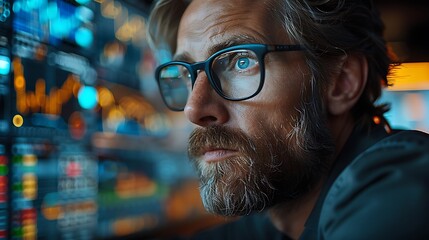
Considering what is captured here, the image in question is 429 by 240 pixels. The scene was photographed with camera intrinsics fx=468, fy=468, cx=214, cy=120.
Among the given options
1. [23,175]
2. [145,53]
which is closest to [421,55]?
[145,53]

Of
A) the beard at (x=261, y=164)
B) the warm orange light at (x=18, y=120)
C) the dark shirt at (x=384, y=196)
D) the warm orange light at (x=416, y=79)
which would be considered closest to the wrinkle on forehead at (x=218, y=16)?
the beard at (x=261, y=164)

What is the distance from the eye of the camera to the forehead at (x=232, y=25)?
1001 millimetres

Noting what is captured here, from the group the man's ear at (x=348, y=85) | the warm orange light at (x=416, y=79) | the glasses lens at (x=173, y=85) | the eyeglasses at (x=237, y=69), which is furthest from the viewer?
the warm orange light at (x=416, y=79)

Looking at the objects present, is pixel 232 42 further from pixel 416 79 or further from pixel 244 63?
pixel 416 79

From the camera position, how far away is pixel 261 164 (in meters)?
0.98

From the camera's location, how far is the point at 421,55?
240 cm

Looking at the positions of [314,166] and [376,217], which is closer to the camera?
[376,217]

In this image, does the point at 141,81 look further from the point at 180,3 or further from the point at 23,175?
the point at 23,175

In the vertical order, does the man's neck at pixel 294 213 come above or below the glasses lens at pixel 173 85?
below

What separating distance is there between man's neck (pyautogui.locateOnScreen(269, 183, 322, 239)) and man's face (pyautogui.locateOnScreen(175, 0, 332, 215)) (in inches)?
2.9

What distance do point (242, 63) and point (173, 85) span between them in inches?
13.1

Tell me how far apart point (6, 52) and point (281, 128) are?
1.99ft

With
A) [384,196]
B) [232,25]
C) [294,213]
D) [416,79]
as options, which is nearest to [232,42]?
[232,25]

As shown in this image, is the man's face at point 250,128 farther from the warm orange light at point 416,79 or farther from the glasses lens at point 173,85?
the warm orange light at point 416,79
